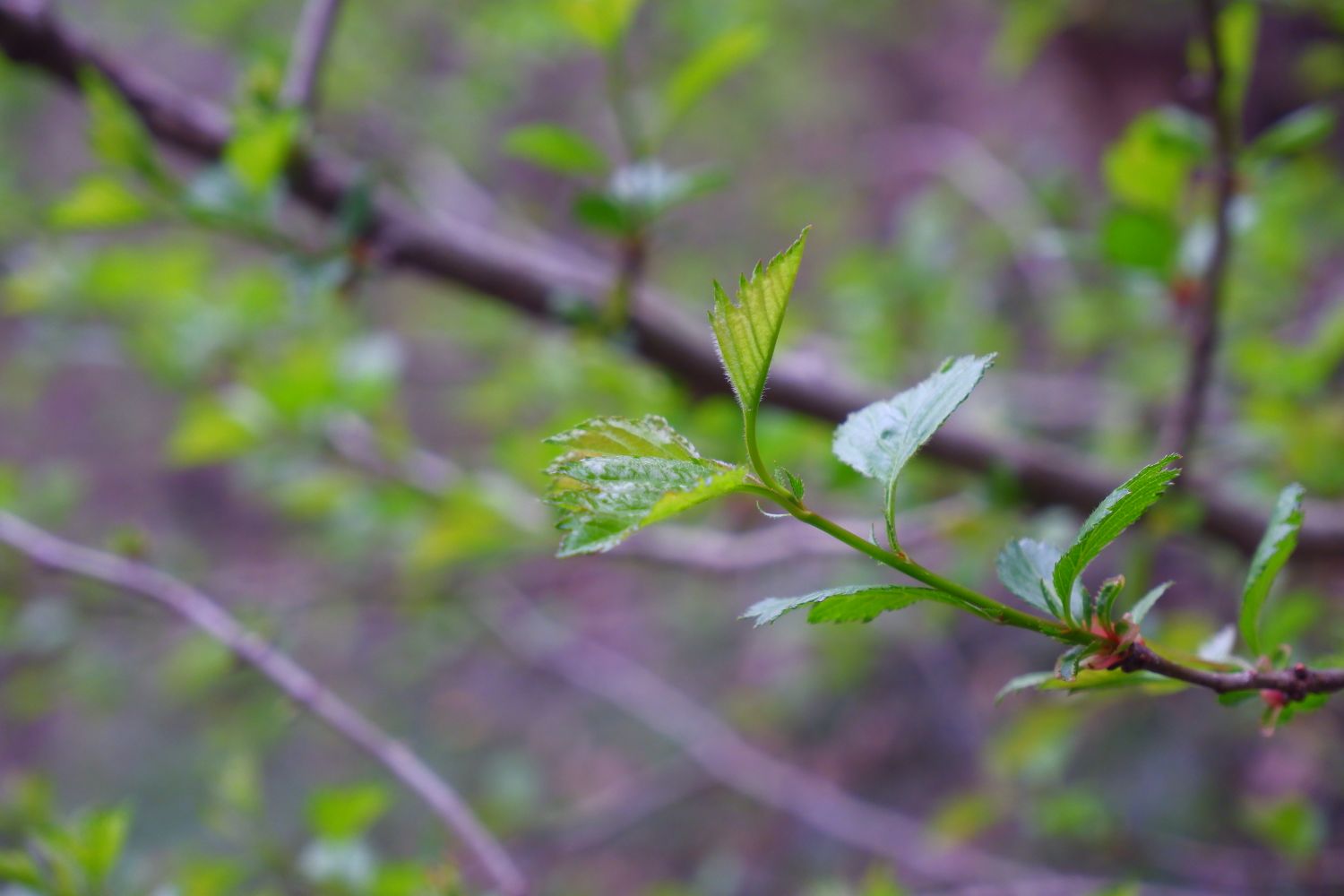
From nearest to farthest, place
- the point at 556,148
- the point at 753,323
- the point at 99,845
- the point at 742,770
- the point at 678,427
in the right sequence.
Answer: the point at 753,323 < the point at 99,845 < the point at 556,148 < the point at 678,427 < the point at 742,770

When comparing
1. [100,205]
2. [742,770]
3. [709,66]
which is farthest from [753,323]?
[742,770]

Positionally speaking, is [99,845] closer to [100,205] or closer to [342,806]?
[342,806]

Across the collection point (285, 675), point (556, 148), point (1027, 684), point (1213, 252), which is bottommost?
point (1027, 684)

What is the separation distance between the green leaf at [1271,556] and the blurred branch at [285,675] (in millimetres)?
324

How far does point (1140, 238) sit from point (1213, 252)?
0.15 ft

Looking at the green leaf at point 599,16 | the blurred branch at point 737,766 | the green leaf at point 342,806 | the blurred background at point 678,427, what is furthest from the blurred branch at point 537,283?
the blurred branch at point 737,766

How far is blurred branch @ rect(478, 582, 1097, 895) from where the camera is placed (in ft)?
3.25

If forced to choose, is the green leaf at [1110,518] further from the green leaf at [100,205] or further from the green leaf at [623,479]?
the green leaf at [100,205]

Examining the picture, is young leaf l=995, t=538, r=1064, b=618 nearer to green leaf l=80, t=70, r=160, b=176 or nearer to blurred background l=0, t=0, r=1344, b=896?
blurred background l=0, t=0, r=1344, b=896

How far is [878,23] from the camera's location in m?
2.01

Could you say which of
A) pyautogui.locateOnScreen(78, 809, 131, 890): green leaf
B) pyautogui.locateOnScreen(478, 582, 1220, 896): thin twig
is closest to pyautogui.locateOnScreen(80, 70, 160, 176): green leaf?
pyautogui.locateOnScreen(78, 809, 131, 890): green leaf

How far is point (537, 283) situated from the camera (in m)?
0.57

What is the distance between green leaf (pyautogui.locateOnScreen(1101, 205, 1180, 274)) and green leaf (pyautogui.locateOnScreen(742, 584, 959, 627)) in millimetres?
354

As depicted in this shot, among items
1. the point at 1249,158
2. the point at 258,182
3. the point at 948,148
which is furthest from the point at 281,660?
the point at 948,148
